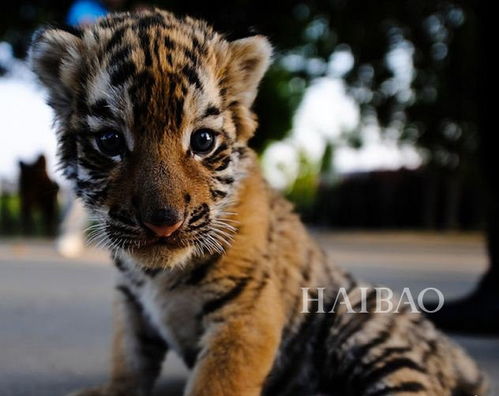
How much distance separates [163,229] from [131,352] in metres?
0.98

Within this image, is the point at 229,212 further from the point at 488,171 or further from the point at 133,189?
the point at 488,171

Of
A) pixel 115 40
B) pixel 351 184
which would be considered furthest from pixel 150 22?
pixel 351 184

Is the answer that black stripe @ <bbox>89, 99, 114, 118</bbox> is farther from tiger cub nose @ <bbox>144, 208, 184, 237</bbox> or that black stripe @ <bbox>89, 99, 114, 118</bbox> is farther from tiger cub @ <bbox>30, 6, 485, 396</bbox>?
tiger cub nose @ <bbox>144, 208, 184, 237</bbox>

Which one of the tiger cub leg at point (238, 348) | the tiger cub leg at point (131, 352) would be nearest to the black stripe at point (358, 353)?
the tiger cub leg at point (238, 348)

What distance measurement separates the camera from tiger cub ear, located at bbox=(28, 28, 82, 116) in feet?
8.29

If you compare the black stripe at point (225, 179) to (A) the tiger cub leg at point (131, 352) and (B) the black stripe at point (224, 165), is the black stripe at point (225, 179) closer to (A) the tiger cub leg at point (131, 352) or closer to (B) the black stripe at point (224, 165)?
(B) the black stripe at point (224, 165)

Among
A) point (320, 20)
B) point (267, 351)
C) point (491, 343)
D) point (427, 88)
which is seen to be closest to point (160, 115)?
point (267, 351)

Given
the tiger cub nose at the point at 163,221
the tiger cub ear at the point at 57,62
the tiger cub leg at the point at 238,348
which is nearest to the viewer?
the tiger cub nose at the point at 163,221

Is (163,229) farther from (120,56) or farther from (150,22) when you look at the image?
(150,22)

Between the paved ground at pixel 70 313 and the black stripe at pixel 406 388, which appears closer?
the black stripe at pixel 406 388

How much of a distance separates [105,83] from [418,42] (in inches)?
735

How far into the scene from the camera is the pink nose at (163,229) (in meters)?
2.21

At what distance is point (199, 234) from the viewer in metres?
2.40

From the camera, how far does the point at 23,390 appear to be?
10.00ft
